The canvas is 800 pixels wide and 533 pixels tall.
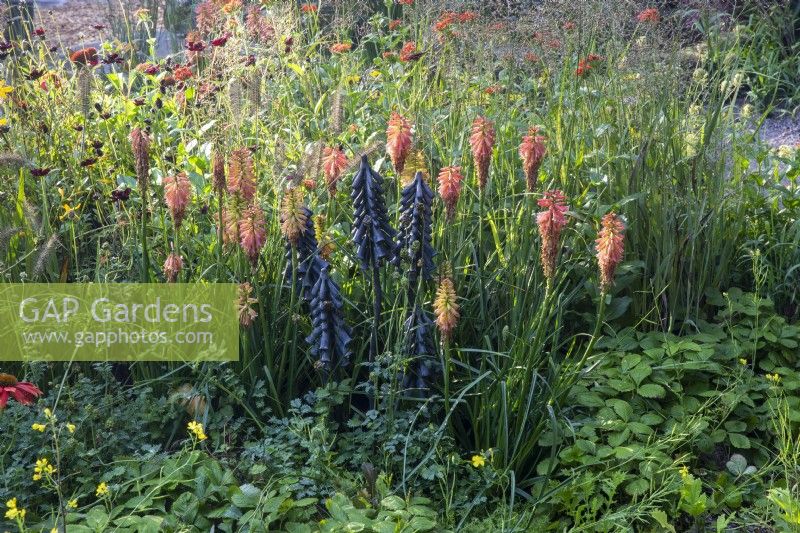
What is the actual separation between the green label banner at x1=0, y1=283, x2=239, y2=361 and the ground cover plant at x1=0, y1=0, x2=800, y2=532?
0.08 metres

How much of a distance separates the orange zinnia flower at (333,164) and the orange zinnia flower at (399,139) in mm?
196

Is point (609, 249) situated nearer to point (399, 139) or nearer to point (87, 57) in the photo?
point (399, 139)

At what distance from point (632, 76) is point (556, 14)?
1.57 ft

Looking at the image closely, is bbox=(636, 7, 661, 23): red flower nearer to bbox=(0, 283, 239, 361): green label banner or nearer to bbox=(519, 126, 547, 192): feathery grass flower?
bbox=(519, 126, 547, 192): feathery grass flower

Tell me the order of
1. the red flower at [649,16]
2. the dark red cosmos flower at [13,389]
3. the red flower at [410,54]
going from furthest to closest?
the red flower at [410,54], the red flower at [649,16], the dark red cosmos flower at [13,389]

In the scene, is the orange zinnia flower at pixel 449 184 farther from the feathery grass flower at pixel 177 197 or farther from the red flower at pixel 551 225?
the feathery grass flower at pixel 177 197

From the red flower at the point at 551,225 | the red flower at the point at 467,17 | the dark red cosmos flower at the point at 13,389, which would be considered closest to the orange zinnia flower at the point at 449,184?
the red flower at the point at 551,225

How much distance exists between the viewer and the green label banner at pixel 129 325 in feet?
10.2

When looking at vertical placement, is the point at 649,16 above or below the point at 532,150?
above

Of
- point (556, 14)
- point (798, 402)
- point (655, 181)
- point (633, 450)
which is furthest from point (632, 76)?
point (633, 450)

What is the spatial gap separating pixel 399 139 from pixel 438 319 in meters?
0.54

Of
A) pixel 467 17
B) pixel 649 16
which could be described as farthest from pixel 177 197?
pixel 649 16

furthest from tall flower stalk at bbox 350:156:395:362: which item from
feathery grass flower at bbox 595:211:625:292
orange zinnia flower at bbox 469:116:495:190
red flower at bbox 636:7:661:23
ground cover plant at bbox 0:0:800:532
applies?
red flower at bbox 636:7:661:23

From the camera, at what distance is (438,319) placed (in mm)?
2633
